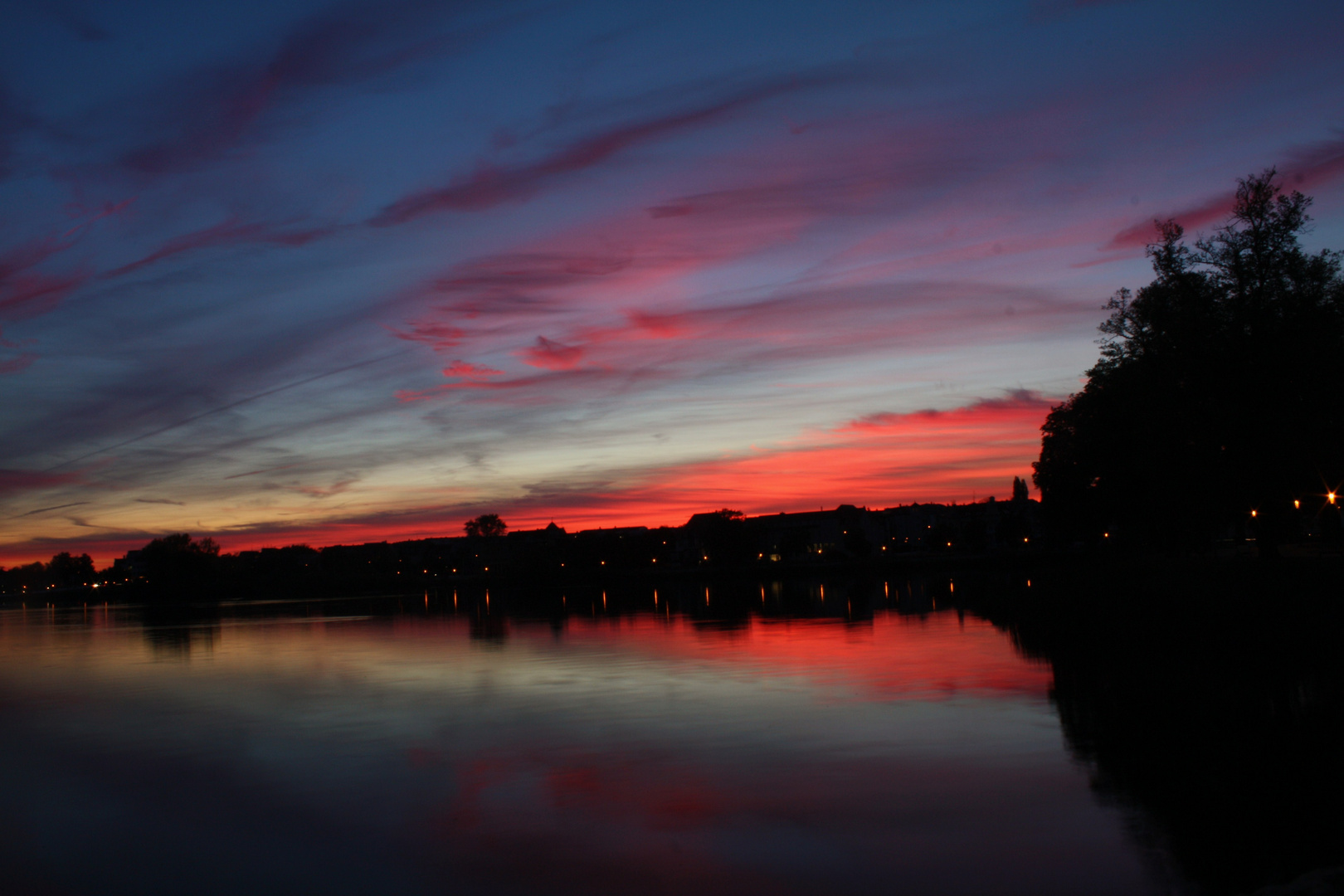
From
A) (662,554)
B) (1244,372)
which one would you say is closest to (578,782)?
(1244,372)

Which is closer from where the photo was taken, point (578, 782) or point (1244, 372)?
point (578, 782)

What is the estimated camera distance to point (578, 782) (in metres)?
13.3

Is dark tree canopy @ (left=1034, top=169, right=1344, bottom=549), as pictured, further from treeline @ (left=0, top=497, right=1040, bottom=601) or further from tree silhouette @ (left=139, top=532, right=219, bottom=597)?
tree silhouette @ (left=139, top=532, right=219, bottom=597)

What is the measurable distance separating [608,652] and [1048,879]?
73.6ft

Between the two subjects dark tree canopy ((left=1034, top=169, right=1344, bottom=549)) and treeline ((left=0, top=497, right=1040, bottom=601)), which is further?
treeline ((left=0, top=497, right=1040, bottom=601))

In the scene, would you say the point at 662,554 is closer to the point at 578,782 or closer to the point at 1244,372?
the point at 1244,372

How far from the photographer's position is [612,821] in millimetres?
11453

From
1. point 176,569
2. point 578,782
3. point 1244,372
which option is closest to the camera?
point 578,782

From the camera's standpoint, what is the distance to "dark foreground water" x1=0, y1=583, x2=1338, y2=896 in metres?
9.81

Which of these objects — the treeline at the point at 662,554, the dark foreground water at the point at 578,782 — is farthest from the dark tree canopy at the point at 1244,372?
the treeline at the point at 662,554

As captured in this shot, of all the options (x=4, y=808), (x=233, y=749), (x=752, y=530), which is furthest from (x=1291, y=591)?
(x=752, y=530)

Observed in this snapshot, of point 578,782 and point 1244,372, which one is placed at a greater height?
point 1244,372

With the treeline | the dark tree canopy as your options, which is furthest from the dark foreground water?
the treeline

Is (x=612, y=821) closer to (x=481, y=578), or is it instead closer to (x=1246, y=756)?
(x=1246, y=756)
